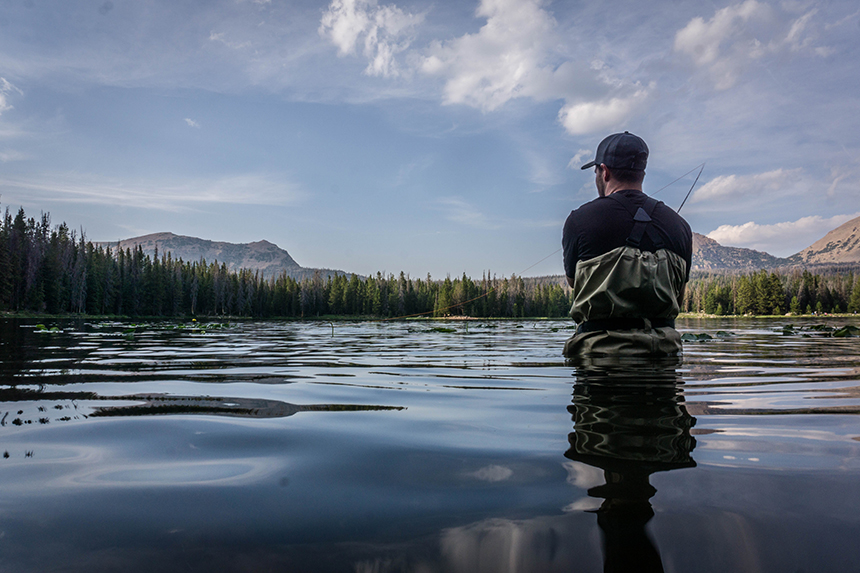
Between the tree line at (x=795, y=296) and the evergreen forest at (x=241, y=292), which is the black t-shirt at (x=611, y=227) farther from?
the tree line at (x=795, y=296)

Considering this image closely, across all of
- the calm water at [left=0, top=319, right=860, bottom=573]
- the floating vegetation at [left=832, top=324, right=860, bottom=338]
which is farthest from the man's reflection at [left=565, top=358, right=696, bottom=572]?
the floating vegetation at [left=832, top=324, right=860, bottom=338]

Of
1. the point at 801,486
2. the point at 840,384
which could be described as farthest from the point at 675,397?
the point at 840,384

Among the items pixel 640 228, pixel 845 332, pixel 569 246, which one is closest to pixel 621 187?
pixel 640 228

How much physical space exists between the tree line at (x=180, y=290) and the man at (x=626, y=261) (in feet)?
160

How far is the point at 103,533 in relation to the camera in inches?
51.8

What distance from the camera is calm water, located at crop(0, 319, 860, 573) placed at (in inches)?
46.6

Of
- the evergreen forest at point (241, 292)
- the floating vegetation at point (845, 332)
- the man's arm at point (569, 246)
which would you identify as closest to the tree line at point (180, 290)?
the evergreen forest at point (241, 292)

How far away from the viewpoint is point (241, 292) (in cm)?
10956

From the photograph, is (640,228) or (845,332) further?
(845,332)

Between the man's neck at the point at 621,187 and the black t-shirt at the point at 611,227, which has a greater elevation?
the man's neck at the point at 621,187

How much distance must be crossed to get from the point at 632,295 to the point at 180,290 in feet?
357

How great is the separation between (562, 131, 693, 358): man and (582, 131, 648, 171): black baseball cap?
0.03 feet

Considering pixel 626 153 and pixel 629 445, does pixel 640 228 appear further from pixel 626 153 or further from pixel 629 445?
pixel 629 445

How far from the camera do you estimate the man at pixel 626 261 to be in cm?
452
